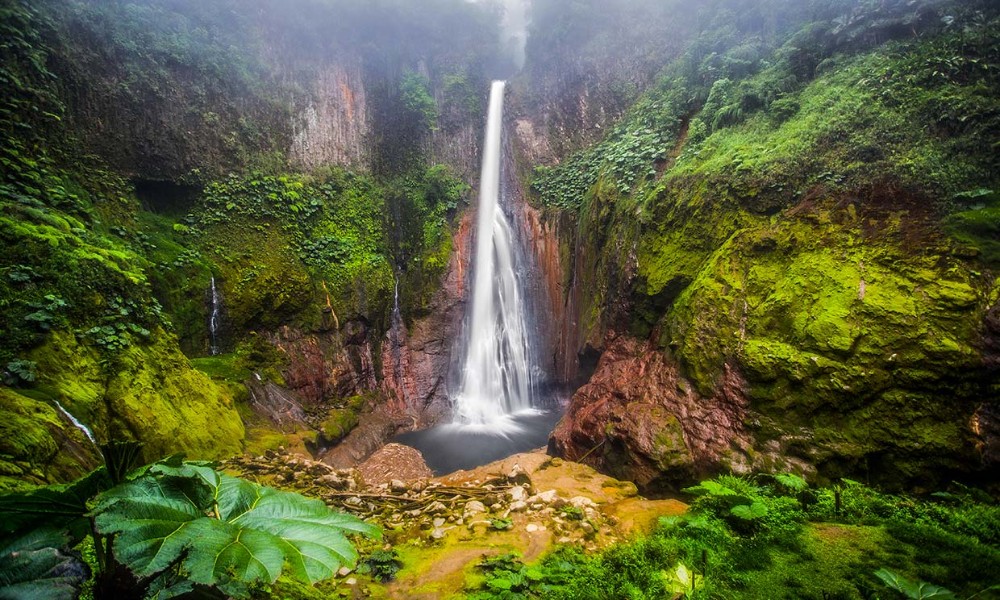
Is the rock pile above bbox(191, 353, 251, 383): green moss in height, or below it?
below

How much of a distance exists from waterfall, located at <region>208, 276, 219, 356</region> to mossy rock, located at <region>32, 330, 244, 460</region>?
2940 millimetres

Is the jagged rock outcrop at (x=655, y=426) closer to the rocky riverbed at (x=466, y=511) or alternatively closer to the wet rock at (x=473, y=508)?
the rocky riverbed at (x=466, y=511)

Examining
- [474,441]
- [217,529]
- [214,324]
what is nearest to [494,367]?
[474,441]

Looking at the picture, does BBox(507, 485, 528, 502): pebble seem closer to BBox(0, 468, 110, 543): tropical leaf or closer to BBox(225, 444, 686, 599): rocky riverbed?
BBox(225, 444, 686, 599): rocky riverbed

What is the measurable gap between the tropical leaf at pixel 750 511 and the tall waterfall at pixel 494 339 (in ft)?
28.3

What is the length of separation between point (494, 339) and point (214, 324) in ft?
26.5

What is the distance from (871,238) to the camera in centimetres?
600

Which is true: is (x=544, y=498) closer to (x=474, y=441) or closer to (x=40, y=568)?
(x=40, y=568)

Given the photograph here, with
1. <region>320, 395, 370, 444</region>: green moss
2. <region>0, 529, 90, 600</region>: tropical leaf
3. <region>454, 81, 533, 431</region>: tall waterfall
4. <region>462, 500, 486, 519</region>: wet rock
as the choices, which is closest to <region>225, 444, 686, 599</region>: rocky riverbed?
<region>462, 500, 486, 519</region>: wet rock

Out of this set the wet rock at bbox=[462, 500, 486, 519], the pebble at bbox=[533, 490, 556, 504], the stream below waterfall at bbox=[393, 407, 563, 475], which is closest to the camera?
→ the wet rock at bbox=[462, 500, 486, 519]

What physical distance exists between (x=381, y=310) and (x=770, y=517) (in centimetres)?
1192

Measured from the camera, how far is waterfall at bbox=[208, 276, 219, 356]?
1001 centimetres

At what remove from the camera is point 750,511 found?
3332mm

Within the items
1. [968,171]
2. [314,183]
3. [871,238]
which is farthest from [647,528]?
[314,183]
